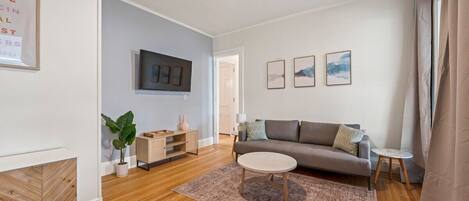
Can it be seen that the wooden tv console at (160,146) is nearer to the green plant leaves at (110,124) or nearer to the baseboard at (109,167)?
the baseboard at (109,167)

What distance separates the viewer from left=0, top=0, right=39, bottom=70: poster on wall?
62.5 inches

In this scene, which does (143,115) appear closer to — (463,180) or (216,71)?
(216,71)

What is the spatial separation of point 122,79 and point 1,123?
172cm

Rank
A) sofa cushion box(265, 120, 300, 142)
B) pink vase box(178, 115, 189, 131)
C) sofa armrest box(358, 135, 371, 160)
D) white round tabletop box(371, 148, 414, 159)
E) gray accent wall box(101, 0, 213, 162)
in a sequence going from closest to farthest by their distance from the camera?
white round tabletop box(371, 148, 414, 159) < sofa armrest box(358, 135, 371, 160) < gray accent wall box(101, 0, 213, 162) < sofa cushion box(265, 120, 300, 142) < pink vase box(178, 115, 189, 131)

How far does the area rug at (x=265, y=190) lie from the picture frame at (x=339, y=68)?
1.63 meters

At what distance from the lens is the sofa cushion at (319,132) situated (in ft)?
10.3

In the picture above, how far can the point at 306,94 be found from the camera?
371 centimetres

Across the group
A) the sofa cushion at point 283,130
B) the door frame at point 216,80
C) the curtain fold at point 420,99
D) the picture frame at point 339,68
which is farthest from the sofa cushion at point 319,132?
the door frame at point 216,80

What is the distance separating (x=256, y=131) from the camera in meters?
3.61

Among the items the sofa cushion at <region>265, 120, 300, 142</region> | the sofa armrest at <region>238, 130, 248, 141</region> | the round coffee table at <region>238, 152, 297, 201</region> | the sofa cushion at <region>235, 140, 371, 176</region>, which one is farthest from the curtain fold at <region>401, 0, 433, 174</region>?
the sofa armrest at <region>238, 130, 248, 141</region>

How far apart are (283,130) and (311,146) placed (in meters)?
0.64

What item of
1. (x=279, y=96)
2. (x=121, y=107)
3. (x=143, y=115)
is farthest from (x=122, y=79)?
(x=279, y=96)

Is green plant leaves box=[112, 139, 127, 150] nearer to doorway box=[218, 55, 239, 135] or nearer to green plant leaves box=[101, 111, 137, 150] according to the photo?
green plant leaves box=[101, 111, 137, 150]

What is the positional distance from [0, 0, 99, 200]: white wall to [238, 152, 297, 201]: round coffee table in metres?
1.58
